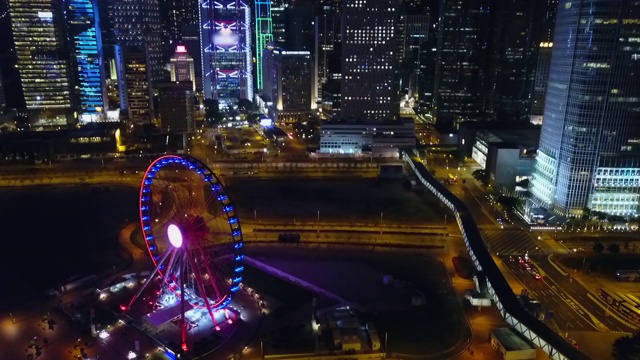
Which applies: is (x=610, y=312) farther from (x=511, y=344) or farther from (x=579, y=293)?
(x=511, y=344)

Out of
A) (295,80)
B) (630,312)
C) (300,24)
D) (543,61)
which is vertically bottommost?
(630,312)

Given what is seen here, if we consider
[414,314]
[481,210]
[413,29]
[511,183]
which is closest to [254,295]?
[414,314]

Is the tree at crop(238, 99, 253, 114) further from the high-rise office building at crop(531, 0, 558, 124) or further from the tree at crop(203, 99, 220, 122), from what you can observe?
the high-rise office building at crop(531, 0, 558, 124)

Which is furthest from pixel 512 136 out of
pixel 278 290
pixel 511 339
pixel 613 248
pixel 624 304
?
pixel 278 290

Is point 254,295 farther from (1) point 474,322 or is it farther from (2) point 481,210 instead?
(2) point 481,210

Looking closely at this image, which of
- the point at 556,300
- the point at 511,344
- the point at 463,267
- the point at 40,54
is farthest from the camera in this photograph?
the point at 40,54

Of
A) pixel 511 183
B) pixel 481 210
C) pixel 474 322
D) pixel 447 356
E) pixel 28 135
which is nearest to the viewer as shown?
pixel 447 356

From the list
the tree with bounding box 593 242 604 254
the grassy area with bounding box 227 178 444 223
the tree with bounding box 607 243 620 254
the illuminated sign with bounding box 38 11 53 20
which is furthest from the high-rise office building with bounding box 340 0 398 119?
the tree with bounding box 607 243 620 254

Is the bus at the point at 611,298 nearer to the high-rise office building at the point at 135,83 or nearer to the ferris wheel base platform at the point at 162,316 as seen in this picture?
the ferris wheel base platform at the point at 162,316
